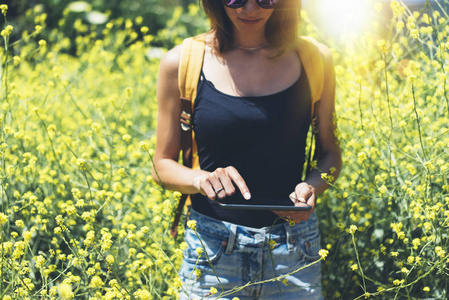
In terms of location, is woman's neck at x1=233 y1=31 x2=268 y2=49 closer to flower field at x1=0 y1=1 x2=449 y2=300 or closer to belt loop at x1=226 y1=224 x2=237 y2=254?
flower field at x1=0 y1=1 x2=449 y2=300

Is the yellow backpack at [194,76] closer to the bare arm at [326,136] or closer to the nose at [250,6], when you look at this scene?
the bare arm at [326,136]

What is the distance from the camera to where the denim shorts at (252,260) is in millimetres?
1499

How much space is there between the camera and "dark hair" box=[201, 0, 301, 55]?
5.26 ft

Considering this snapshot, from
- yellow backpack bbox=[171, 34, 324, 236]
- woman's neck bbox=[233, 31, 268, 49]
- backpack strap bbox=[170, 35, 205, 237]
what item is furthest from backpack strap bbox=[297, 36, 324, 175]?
backpack strap bbox=[170, 35, 205, 237]

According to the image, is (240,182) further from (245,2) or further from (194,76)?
(245,2)

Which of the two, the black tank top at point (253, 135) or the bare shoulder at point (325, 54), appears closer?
the black tank top at point (253, 135)

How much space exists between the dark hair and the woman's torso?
59 millimetres

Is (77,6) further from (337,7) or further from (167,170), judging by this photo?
(167,170)

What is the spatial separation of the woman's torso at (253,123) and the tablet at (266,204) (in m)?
0.12

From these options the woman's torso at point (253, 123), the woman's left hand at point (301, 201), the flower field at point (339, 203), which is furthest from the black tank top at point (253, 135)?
the flower field at point (339, 203)

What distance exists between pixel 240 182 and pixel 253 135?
247 mm

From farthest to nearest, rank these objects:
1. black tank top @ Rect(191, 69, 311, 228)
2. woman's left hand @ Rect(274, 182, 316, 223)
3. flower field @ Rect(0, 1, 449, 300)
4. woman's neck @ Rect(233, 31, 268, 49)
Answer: flower field @ Rect(0, 1, 449, 300), woman's neck @ Rect(233, 31, 268, 49), black tank top @ Rect(191, 69, 311, 228), woman's left hand @ Rect(274, 182, 316, 223)

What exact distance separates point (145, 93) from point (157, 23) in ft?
11.8

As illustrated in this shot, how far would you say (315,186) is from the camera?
161 cm
